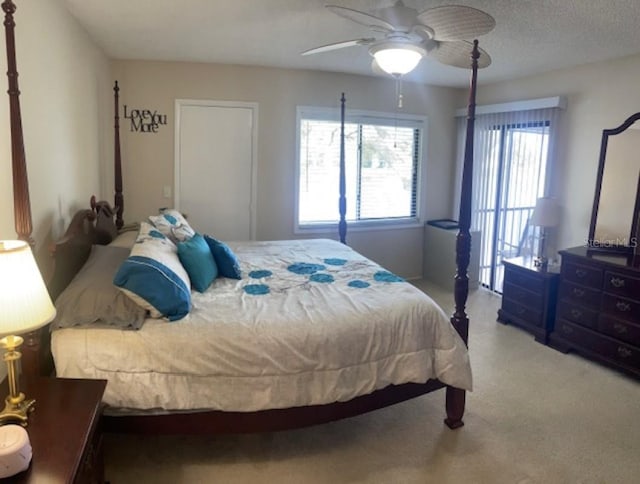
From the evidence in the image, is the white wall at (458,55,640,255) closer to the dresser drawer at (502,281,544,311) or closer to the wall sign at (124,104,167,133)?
the dresser drawer at (502,281,544,311)

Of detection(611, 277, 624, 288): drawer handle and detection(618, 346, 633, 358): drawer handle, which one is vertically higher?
detection(611, 277, 624, 288): drawer handle

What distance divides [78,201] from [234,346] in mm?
1781

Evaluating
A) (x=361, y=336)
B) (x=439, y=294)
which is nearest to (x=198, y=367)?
(x=361, y=336)

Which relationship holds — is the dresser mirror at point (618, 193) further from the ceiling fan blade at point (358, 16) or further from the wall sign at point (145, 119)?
Result: the wall sign at point (145, 119)

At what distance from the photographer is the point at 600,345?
343cm

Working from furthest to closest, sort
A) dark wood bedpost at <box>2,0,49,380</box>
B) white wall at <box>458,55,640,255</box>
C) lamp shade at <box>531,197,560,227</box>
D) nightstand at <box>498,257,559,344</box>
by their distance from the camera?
1. lamp shade at <box>531,197,560,227</box>
2. nightstand at <box>498,257,559,344</box>
3. white wall at <box>458,55,640,255</box>
4. dark wood bedpost at <box>2,0,49,380</box>

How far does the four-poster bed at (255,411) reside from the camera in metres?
2.10

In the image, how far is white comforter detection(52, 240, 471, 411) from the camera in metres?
2.04

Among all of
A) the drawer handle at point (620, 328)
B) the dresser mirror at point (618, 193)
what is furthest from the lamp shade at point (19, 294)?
the dresser mirror at point (618, 193)

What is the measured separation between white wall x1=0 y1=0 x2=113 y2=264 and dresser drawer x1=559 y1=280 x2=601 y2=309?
3.65m

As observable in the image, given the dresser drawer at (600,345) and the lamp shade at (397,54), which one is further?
the dresser drawer at (600,345)

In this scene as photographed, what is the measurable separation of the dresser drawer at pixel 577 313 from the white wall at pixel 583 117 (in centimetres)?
76

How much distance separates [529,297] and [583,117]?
1658mm

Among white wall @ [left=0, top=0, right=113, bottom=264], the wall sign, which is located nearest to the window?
the wall sign
